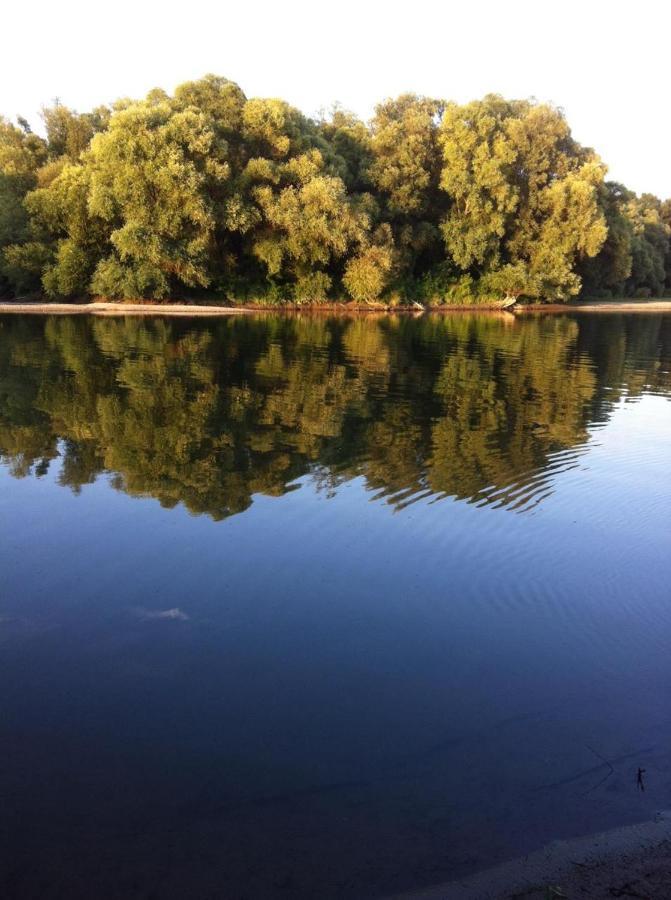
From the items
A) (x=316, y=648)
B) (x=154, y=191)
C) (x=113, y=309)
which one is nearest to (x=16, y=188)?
(x=154, y=191)

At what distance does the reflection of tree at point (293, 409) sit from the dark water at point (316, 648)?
4.1 inches

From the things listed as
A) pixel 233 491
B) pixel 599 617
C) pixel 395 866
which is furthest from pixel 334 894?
pixel 233 491

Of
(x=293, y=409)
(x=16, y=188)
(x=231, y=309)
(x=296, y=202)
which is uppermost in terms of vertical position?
(x=16, y=188)

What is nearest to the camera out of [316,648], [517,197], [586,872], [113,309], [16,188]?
[586,872]

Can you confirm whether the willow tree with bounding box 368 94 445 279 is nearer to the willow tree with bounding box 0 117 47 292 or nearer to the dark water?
the willow tree with bounding box 0 117 47 292

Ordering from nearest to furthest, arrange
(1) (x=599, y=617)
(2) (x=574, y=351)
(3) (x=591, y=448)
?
(1) (x=599, y=617), (3) (x=591, y=448), (2) (x=574, y=351)

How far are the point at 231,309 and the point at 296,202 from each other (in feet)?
26.5

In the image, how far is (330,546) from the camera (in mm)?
7844

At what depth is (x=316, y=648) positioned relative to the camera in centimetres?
577

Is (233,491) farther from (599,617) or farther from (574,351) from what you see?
(574,351)

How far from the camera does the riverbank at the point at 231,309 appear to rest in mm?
43091

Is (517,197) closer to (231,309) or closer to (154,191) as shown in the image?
(231,309)

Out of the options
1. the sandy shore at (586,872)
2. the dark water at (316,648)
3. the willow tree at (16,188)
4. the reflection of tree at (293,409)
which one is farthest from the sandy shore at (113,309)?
the sandy shore at (586,872)

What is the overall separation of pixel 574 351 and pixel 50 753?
89.0 feet
